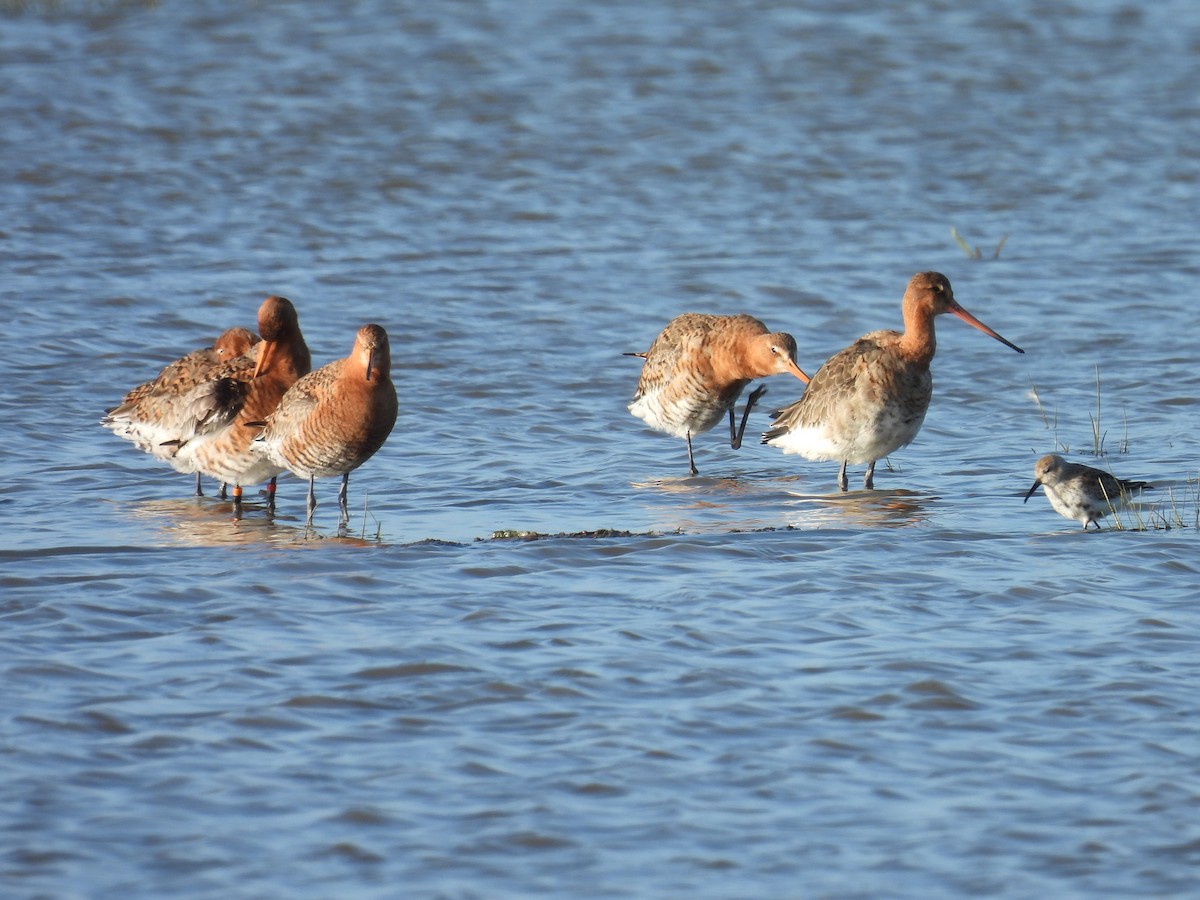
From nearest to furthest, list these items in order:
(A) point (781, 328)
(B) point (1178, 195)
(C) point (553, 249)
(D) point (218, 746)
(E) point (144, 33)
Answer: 1. (D) point (218, 746)
2. (A) point (781, 328)
3. (C) point (553, 249)
4. (B) point (1178, 195)
5. (E) point (144, 33)

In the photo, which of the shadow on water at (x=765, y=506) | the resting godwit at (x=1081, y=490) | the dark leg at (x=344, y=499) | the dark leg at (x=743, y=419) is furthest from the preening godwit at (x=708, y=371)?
the dark leg at (x=344, y=499)

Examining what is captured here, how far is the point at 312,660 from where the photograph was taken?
6305 millimetres

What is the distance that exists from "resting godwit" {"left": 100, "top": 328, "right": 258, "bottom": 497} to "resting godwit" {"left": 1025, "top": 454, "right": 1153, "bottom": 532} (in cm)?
394

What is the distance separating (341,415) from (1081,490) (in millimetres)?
3312

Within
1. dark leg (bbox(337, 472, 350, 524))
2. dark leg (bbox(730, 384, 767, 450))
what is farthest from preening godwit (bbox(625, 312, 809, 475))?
dark leg (bbox(337, 472, 350, 524))

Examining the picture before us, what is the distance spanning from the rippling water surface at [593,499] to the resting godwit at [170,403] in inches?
10.9

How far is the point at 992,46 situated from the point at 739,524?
1408 centimetres

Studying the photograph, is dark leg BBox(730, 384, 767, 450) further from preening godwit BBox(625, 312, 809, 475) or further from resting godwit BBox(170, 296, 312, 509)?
resting godwit BBox(170, 296, 312, 509)

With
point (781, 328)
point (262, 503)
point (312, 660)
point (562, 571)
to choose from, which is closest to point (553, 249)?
point (781, 328)

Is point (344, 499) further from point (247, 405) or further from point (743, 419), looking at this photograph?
point (743, 419)

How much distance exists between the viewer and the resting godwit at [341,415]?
27.0ft

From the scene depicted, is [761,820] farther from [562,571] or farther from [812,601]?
[562,571]

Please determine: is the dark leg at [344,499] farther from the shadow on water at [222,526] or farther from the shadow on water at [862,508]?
the shadow on water at [862,508]

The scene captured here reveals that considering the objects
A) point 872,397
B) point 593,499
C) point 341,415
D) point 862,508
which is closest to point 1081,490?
point 862,508
